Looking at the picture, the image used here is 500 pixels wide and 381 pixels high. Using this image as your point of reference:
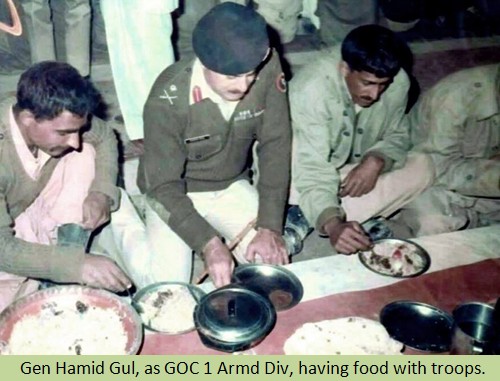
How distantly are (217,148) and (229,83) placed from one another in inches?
20.6

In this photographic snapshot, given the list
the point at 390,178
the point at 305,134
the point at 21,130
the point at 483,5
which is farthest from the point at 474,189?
the point at 483,5

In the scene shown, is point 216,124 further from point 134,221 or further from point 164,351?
point 164,351

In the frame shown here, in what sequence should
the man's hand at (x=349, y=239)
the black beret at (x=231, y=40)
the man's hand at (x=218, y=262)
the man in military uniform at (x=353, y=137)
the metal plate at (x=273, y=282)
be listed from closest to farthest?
the metal plate at (x=273, y=282) → the man's hand at (x=218, y=262) → the black beret at (x=231, y=40) → the man's hand at (x=349, y=239) → the man in military uniform at (x=353, y=137)

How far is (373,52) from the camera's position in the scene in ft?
10.8

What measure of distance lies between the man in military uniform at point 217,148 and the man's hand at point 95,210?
10.1 inches

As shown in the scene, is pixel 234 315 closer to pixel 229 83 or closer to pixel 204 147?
pixel 229 83

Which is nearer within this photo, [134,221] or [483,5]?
[134,221]

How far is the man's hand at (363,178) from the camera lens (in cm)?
385

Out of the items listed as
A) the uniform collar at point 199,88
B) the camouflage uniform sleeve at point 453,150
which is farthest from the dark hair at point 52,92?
the camouflage uniform sleeve at point 453,150

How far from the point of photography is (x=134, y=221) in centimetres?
350

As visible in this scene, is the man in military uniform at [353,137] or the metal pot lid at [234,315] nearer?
the metal pot lid at [234,315]

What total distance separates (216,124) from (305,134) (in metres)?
0.71

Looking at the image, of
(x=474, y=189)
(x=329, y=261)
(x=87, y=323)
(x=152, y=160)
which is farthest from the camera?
(x=474, y=189)

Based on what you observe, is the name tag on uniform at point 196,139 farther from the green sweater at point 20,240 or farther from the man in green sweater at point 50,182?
the green sweater at point 20,240
